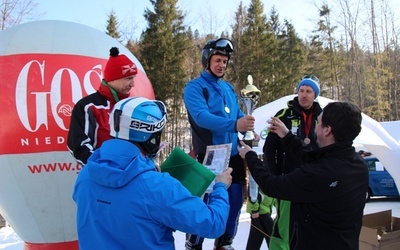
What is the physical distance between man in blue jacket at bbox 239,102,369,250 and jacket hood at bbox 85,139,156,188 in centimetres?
96

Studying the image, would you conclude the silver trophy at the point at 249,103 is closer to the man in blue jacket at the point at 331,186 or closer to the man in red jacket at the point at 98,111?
A: the man in blue jacket at the point at 331,186

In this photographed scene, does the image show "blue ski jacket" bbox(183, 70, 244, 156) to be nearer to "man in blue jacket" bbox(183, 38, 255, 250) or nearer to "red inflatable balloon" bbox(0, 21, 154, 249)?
"man in blue jacket" bbox(183, 38, 255, 250)

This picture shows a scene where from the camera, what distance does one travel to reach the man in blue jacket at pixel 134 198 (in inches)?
61.9

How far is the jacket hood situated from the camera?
1566 millimetres

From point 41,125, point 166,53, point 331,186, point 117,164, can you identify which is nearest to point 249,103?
point 331,186

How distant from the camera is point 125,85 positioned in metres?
2.96

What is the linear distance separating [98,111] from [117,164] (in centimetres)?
130

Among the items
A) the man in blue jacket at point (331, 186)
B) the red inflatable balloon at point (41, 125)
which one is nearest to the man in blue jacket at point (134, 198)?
the man in blue jacket at point (331, 186)

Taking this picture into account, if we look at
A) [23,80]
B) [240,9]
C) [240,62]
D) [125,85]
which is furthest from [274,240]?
[240,9]

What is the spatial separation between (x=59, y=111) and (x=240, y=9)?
27.7 m

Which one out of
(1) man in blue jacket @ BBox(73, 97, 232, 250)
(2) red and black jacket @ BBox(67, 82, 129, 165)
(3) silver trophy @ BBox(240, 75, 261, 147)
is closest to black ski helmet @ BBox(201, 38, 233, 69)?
(3) silver trophy @ BBox(240, 75, 261, 147)

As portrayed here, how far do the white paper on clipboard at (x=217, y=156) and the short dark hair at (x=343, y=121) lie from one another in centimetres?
87

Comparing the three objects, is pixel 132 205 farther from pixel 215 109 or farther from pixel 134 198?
pixel 215 109

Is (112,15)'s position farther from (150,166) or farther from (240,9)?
(150,166)
